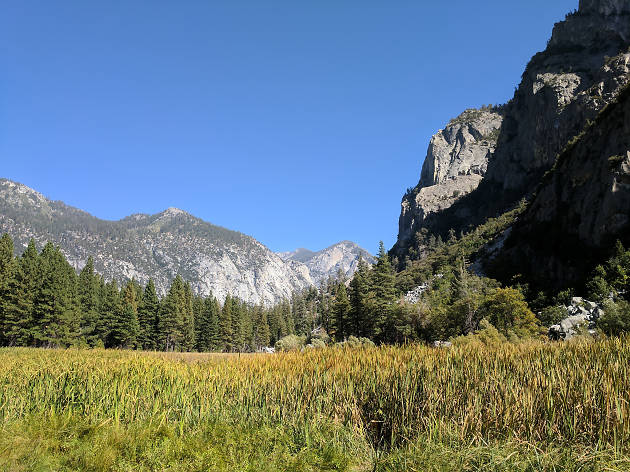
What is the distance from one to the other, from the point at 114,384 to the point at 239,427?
3.65 m

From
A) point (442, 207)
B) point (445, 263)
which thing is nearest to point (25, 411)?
point (445, 263)

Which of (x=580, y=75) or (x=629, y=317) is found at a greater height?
(x=580, y=75)

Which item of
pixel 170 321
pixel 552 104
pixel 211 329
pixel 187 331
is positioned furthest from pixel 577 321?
pixel 552 104

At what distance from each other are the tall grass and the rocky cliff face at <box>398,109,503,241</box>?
158 metres

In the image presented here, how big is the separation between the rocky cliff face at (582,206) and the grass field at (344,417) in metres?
39.0

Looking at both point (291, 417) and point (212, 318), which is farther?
point (212, 318)

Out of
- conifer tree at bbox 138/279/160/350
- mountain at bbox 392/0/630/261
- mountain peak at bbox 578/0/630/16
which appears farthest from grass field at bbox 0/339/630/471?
mountain peak at bbox 578/0/630/16

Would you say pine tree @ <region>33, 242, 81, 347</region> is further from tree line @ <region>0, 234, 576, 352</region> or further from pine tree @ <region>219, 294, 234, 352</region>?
pine tree @ <region>219, 294, 234, 352</region>

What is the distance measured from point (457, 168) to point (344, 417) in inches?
7782

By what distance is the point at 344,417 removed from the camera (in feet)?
23.2

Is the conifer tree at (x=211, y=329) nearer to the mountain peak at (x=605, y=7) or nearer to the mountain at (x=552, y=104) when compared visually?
the mountain at (x=552, y=104)

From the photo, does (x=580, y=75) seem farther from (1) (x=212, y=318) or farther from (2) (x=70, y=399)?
(2) (x=70, y=399)

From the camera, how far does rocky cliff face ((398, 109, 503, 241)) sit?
167000 millimetres

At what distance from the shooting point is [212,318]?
7356 cm
